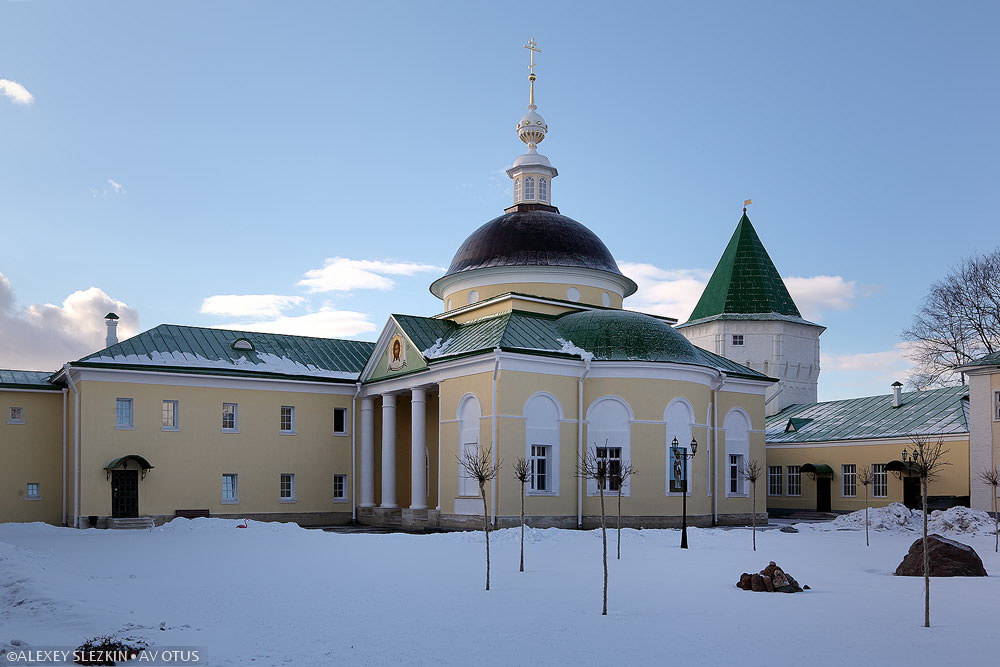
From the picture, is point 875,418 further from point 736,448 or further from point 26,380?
point 26,380

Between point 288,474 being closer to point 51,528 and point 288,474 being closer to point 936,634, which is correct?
point 51,528

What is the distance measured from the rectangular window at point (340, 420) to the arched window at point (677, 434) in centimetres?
1358

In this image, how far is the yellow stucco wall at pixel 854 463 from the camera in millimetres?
37000

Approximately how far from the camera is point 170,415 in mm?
34344

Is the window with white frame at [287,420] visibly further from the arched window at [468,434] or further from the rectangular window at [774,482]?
the rectangular window at [774,482]

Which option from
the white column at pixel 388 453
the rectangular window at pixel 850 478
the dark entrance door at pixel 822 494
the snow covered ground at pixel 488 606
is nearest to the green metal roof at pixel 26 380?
the white column at pixel 388 453

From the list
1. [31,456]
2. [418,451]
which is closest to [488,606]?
[418,451]

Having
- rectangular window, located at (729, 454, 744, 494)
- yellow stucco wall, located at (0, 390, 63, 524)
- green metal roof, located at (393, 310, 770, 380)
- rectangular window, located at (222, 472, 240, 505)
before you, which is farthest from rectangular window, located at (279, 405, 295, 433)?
rectangular window, located at (729, 454, 744, 494)

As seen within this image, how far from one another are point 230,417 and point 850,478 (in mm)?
26592

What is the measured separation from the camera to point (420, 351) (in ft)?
111

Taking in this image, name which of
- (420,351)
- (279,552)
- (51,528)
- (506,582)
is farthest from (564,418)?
(51,528)

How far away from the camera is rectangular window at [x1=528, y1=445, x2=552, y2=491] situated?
30.2m

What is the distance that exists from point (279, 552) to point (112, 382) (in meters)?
14.2

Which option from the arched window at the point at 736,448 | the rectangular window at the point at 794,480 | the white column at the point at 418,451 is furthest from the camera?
the rectangular window at the point at 794,480
